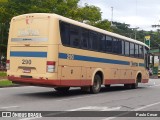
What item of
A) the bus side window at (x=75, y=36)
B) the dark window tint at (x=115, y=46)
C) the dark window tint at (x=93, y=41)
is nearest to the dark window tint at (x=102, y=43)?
the dark window tint at (x=93, y=41)

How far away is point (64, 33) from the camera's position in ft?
54.1

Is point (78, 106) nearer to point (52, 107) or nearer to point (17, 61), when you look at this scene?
point (52, 107)

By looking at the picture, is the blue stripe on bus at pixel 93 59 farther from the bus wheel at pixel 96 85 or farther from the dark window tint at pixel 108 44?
the bus wheel at pixel 96 85

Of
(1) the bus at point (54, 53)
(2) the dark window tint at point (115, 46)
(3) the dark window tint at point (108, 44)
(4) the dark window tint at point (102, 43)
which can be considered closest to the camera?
(1) the bus at point (54, 53)

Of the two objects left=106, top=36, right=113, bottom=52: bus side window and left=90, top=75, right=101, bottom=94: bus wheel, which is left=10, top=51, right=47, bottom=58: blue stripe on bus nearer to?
left=90, top=75, right=101, bottom=94: bus wheel

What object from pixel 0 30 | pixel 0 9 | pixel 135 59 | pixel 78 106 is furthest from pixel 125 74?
pixel 0 30

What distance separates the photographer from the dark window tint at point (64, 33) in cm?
1636

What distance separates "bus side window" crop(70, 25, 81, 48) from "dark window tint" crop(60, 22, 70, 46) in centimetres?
34

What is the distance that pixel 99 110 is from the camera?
499 inches

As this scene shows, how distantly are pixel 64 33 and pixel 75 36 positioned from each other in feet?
3.22

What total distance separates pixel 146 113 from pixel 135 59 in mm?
12868

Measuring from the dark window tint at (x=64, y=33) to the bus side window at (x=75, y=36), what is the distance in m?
0.34

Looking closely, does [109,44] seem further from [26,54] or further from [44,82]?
[44,82]

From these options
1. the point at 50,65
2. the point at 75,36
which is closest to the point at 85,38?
the point at 75,36
